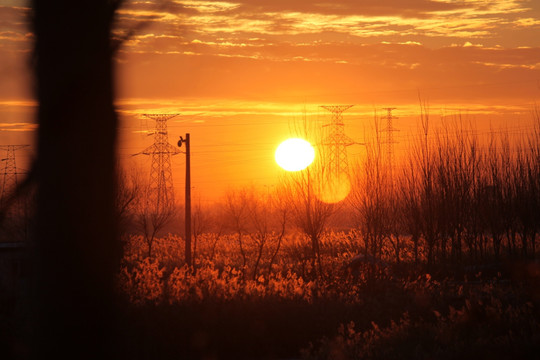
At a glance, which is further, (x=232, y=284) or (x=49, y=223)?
(x=232, y=284)

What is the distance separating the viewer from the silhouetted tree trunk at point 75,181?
3.38 m

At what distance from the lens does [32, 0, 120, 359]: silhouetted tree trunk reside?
133 inches

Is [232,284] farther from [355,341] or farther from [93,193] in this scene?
[93,193]

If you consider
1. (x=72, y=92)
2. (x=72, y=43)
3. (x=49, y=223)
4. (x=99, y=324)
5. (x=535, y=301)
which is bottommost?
(x=535, y=301)

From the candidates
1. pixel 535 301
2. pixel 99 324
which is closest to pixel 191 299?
pixel 535 301

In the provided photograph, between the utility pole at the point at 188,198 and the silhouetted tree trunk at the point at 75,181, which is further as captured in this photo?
the utility pole at the point at 188,198

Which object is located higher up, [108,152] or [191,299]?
[108,152]

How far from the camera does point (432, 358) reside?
22.4 ft

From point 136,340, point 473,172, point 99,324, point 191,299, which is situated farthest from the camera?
point 473,172

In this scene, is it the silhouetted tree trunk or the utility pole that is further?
the utility pole

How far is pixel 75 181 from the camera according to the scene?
3434mm

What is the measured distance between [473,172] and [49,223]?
25707 mm

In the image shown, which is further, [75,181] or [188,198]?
[188,198]

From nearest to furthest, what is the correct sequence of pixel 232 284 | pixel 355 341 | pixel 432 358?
pixel 432 358, pixel 355 341, pixel 232 284
